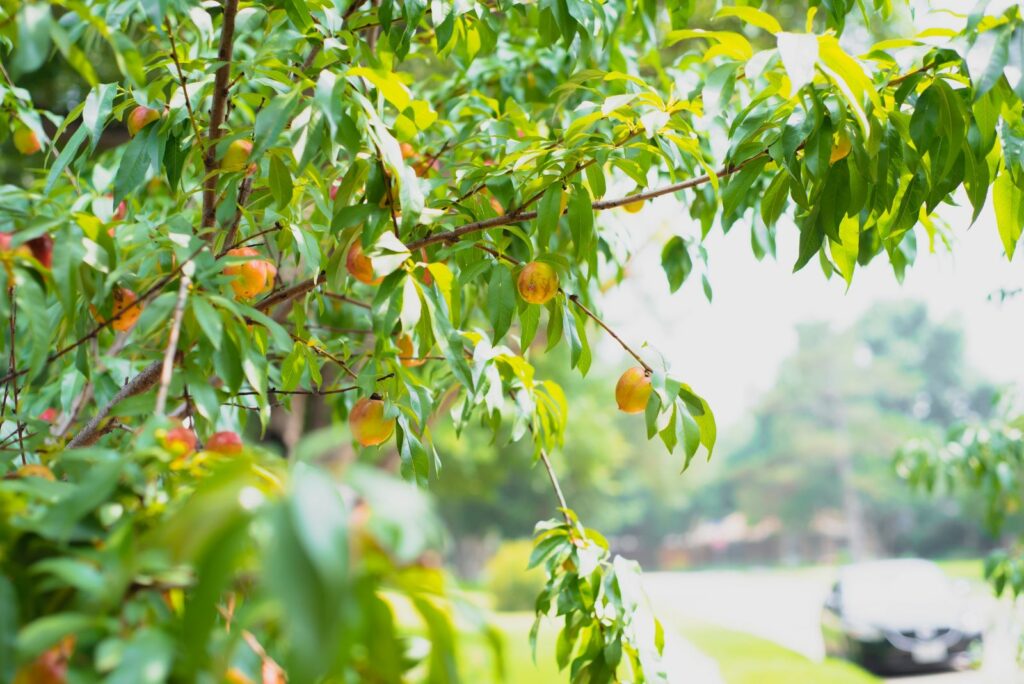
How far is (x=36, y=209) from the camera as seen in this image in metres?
0.93

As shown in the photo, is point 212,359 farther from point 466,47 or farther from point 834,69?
point 466,47

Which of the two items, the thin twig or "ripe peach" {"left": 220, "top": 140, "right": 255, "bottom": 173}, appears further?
"ripe peach" {"left": 220, "top": 140, "right": 255, "bottom": 173}

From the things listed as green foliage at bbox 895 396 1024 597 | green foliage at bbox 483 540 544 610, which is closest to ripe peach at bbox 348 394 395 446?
green foliage at bbox 895 396 1024 597

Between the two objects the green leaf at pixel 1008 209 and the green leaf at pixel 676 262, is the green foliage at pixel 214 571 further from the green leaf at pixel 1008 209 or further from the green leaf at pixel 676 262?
the green leaf at pixel 676 262

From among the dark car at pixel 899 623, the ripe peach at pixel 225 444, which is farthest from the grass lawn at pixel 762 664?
the ripe peach at pixel 225 444

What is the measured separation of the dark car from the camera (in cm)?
651

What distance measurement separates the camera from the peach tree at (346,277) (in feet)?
1.51

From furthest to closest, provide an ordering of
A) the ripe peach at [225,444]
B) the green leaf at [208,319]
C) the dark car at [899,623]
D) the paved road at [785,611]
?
the dark car at [899,623] < the paved road at [785,611] < the ripe peach at [225,444] < the green leaf at [208,319]

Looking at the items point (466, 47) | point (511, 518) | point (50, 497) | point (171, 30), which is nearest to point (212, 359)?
point (50, 497)

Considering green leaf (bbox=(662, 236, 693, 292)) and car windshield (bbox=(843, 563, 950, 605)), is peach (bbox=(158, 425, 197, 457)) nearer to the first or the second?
green leaf (bbox=(662, 236, 693, 292))

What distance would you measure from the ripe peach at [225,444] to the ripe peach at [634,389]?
418 mm

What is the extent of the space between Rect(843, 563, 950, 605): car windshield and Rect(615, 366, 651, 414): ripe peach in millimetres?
6565

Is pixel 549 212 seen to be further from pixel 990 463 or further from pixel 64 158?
pixel 990 463

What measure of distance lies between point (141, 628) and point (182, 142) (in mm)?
818
